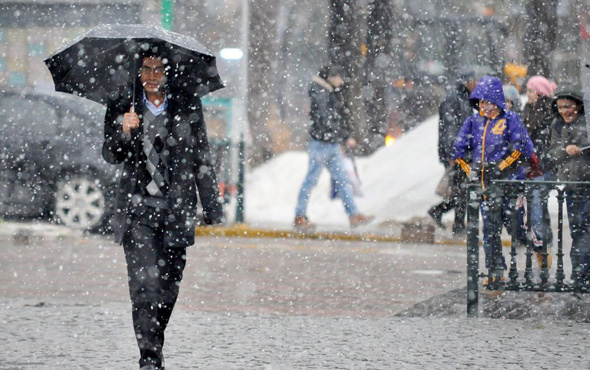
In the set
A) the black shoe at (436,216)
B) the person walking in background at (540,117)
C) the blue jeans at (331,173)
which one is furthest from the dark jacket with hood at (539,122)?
the blue jeans at (331,173)

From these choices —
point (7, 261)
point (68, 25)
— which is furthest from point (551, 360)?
point (68, 25)

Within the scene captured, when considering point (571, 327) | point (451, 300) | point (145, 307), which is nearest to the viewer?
point (145, 307)

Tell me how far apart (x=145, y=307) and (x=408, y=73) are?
19.8 metres

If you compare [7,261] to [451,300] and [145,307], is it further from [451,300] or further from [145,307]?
[145,307]

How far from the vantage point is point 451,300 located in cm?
1025

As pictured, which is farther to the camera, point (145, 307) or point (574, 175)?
point (574, 175)

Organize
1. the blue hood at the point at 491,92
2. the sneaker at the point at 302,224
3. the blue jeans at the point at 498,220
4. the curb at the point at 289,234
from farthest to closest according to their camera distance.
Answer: the sneaker at the point at 302,224 → the curb at the point at 289,234 → the blue hood at the point at 491,92 → the blue jeans at the point at 498,220

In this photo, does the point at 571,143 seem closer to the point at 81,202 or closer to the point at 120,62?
the point at 120,62

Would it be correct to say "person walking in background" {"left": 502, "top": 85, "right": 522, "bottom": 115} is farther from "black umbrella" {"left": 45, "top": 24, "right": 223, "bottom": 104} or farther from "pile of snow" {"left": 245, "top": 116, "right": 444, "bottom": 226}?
"black umbrella" {"left": 45, "top": 24, "right": 223, "bottom": 104}

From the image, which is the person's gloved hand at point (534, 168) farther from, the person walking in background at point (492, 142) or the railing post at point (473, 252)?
the railing post at point (473, 252)

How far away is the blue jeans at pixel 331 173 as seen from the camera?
54.0ft

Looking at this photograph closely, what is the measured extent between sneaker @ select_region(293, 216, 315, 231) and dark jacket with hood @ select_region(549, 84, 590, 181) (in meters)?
5.65

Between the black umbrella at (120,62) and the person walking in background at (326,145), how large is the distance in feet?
30.4

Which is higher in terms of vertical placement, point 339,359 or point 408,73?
point 408,73
